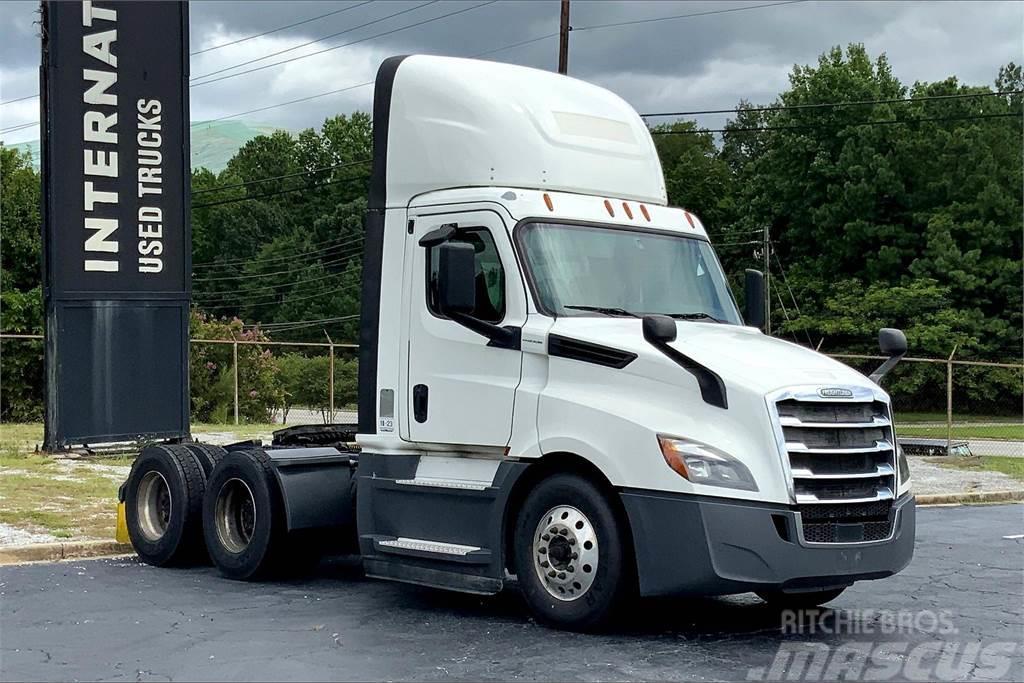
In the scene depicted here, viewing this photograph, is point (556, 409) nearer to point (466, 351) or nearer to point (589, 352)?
point (589, 352)

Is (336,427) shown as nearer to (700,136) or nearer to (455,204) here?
(455,204)

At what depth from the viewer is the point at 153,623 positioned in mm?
8523

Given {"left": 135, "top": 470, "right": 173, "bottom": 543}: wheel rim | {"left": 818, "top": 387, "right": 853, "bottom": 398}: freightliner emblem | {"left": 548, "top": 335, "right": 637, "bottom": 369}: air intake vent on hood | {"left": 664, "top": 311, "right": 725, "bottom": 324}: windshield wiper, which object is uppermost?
{"left": 664, "top": 311, "right": 725, "bottom": 324}: windshield wiper

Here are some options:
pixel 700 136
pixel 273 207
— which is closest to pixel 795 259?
pixel 700 136

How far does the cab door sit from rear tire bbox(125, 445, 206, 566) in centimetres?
255

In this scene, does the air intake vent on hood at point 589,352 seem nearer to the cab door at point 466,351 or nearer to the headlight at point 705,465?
the cab door at point 466,351

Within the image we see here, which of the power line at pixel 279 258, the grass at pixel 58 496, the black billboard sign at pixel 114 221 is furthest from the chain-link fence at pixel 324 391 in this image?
the power line at pixel 279 258

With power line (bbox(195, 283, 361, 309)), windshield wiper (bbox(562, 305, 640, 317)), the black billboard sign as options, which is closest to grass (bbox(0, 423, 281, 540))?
the black billboard sign

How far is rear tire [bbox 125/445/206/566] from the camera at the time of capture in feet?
35.6

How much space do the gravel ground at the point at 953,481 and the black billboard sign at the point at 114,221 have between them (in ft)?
36.6

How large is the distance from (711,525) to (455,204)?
3000mm

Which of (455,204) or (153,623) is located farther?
(455,204)

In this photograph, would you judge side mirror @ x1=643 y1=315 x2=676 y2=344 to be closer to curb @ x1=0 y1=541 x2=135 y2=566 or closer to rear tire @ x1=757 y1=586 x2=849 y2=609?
rear tire @ x1=757 y1=586 x2=849 y2=609

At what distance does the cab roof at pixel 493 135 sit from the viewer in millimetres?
9281
